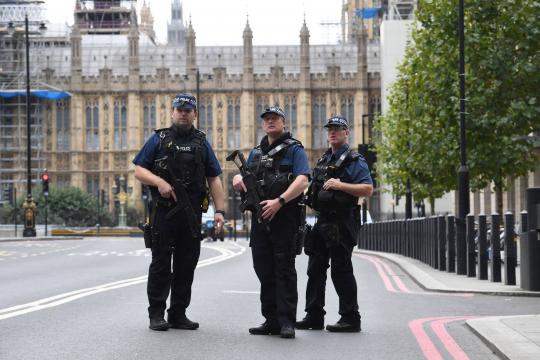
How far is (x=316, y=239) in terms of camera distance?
1040cm

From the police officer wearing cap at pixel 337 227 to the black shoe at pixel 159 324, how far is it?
45.2 inches

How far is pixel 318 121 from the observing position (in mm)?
97375

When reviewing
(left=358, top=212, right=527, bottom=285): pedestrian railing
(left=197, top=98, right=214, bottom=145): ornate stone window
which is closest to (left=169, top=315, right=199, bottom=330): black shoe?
(left=358, top=212, right=527, bottom=285): pedestrian railing

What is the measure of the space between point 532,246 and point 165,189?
7422 mm

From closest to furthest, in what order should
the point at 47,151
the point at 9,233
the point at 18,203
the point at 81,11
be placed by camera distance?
the point at 9,233 < the point at 18,203 < the point at 47,151 < the point at 81,11

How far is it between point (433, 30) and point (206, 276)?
1418cm

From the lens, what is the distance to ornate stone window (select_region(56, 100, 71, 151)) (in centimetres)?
9644

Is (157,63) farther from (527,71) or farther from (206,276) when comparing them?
(206,276)

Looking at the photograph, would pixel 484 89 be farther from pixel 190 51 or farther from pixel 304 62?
pixel 190 51

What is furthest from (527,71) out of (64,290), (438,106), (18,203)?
(18,203)

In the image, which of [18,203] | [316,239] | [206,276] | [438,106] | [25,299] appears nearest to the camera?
[316,239]

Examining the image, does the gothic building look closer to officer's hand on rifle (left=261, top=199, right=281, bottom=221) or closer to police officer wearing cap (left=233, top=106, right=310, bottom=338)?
police officer wearing cap (left=233, top=106, right=310, bottom=338)

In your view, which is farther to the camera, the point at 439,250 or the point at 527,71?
the point at 527,71

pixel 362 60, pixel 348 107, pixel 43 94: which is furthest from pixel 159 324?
pixel 348 107
